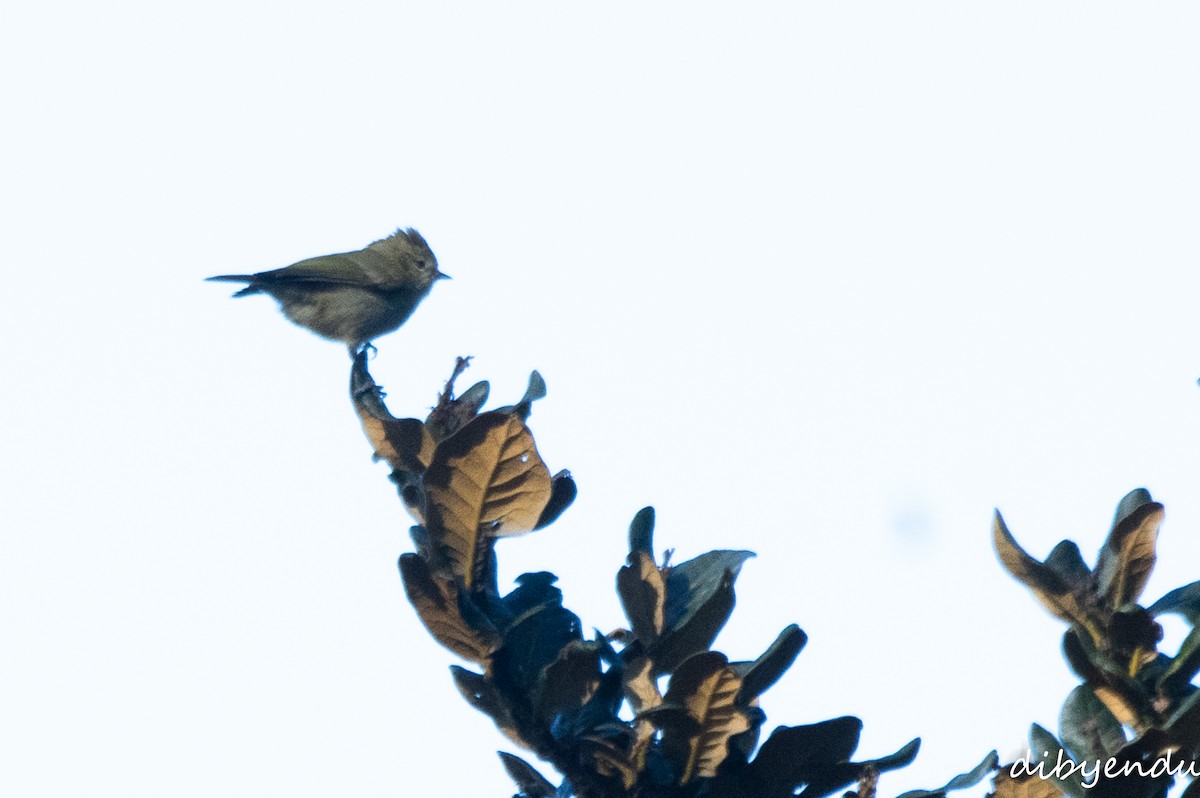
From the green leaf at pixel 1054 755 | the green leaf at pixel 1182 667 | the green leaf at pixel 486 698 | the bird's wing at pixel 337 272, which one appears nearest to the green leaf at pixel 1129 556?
the green leaf at pixel 1182 667

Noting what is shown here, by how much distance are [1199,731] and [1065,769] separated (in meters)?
0.22

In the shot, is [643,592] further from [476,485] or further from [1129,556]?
[1129,556]

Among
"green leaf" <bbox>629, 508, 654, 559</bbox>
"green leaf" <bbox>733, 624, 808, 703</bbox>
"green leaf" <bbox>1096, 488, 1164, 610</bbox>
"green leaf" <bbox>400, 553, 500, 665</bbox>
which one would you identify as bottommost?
"green leaf" <bbox>1096, 488, 1164, 610</bbox>

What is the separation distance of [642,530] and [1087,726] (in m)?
0.71

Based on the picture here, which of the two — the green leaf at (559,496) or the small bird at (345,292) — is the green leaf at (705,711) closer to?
the green leaf at (559,496)

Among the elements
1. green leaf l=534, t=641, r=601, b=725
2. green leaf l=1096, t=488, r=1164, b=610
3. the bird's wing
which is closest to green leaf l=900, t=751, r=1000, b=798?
green leaf l=1096, t=488, r=1164, b=610

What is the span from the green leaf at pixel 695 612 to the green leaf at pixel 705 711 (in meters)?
0.14

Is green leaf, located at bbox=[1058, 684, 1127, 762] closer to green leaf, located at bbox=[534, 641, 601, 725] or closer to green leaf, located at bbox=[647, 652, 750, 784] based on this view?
green leaf, located at bbox=[647, 652, 750, 784]

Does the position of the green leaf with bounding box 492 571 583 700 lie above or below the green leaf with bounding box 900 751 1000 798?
above

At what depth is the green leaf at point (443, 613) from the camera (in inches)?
74.9

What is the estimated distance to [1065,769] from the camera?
1.95 m

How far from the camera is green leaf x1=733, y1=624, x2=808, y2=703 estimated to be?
6.26ft

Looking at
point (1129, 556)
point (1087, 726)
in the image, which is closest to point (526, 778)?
point (1087, 726)

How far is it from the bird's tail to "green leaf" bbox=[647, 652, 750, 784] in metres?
7.17
